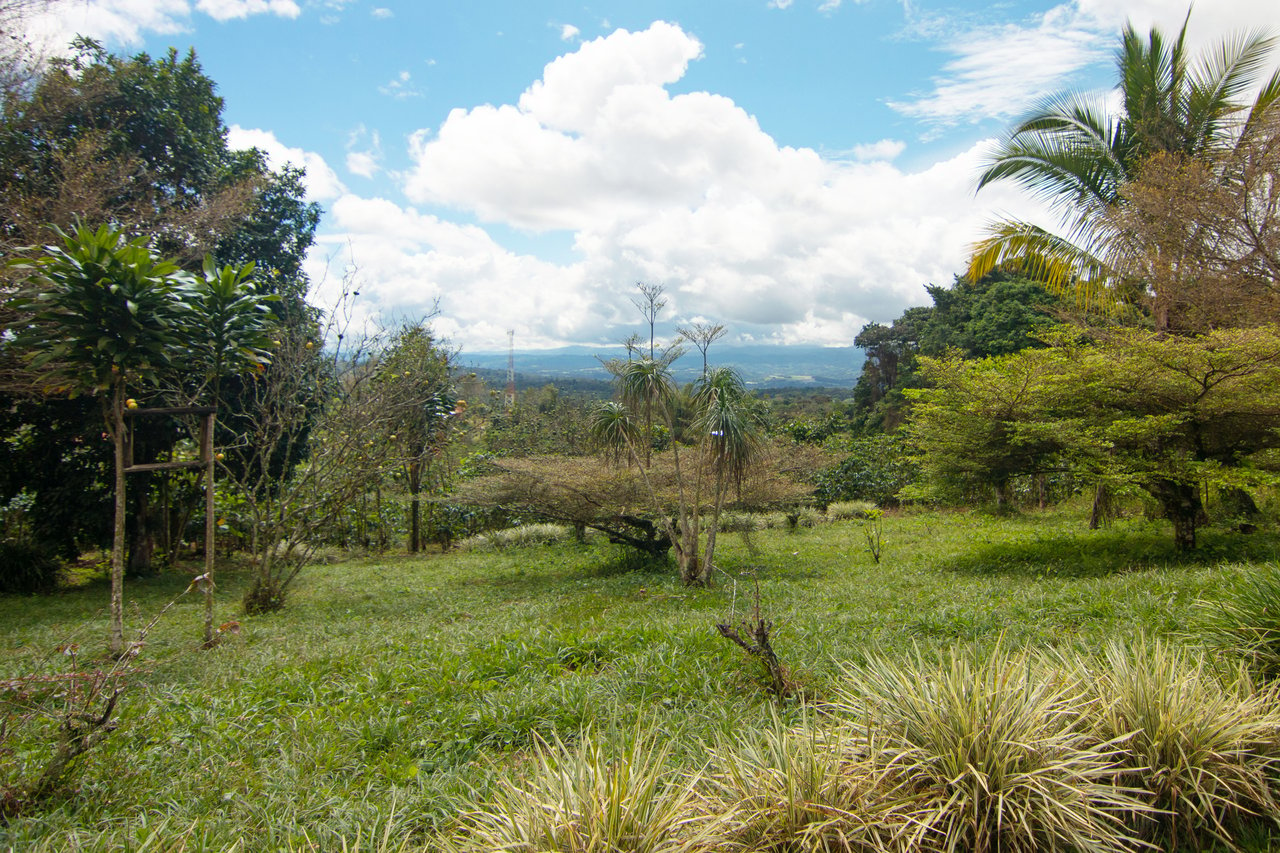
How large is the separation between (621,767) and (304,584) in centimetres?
1022

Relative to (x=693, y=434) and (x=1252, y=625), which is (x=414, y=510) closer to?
(x=693, y=434)

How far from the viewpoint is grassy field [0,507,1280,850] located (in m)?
3.09

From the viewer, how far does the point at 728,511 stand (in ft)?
39.9

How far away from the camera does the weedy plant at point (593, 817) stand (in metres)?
2.39

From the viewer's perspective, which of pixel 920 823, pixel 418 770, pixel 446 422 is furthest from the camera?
pixel 446 422

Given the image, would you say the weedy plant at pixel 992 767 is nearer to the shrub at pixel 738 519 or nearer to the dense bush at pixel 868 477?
the shrub at pixel 738 519

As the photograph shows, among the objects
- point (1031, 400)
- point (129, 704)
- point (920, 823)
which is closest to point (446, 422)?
point (129, 704)

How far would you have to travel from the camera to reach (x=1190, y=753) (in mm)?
3006

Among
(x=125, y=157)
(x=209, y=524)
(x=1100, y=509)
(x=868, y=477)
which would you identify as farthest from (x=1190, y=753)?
(x=868, y=477)

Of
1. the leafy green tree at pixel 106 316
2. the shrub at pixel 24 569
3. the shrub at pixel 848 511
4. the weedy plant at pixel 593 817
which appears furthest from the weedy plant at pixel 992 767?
the shrub at pixel 848 511

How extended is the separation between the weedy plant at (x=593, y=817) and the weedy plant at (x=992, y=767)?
87 cm

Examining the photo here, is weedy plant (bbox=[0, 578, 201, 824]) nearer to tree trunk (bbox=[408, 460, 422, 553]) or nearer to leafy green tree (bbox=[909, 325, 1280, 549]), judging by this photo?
leafy green tree (bbox=[909, 325, 1280, 549])

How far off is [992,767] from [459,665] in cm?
372

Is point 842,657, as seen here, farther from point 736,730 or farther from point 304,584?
point 304,584
